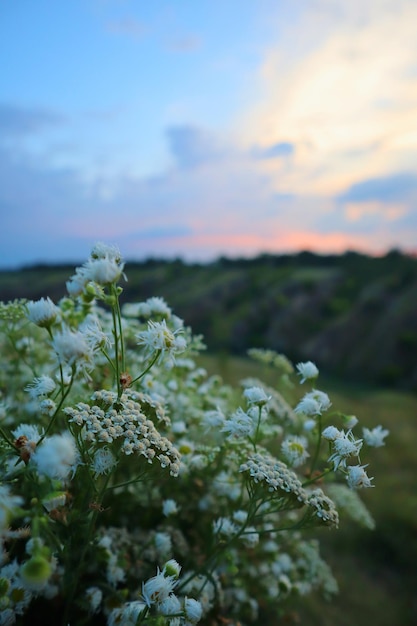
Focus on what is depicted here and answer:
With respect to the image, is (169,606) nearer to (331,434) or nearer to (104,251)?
(331,434)

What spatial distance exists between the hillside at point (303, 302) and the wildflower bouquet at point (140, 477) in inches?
418

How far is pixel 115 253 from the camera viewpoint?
3.99 ft

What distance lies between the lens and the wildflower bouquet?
3.54 feet

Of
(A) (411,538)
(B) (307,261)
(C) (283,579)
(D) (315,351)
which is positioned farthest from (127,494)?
(B) (307,261)

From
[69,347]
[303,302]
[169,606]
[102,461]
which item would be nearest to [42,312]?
[69,347]

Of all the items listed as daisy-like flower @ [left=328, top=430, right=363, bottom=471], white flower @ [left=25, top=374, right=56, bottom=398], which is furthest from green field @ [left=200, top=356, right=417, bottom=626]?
white flower @ [left=25, top=374, right=56, bottom=398]

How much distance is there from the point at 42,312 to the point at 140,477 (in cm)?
51

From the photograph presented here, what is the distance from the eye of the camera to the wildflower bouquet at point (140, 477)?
1.08 meters

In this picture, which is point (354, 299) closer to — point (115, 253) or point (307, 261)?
point (307, 261)

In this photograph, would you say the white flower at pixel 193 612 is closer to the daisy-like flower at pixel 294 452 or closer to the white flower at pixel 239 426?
the white flower at pixel 239 426

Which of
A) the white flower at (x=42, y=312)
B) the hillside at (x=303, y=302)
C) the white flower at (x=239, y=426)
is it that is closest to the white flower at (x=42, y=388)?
the white flower at (x=42, y=312)

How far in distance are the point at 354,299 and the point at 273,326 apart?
9.85ft

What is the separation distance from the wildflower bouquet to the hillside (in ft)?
34.8

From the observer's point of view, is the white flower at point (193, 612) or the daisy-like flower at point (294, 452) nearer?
the white flower at point (193, 612)
